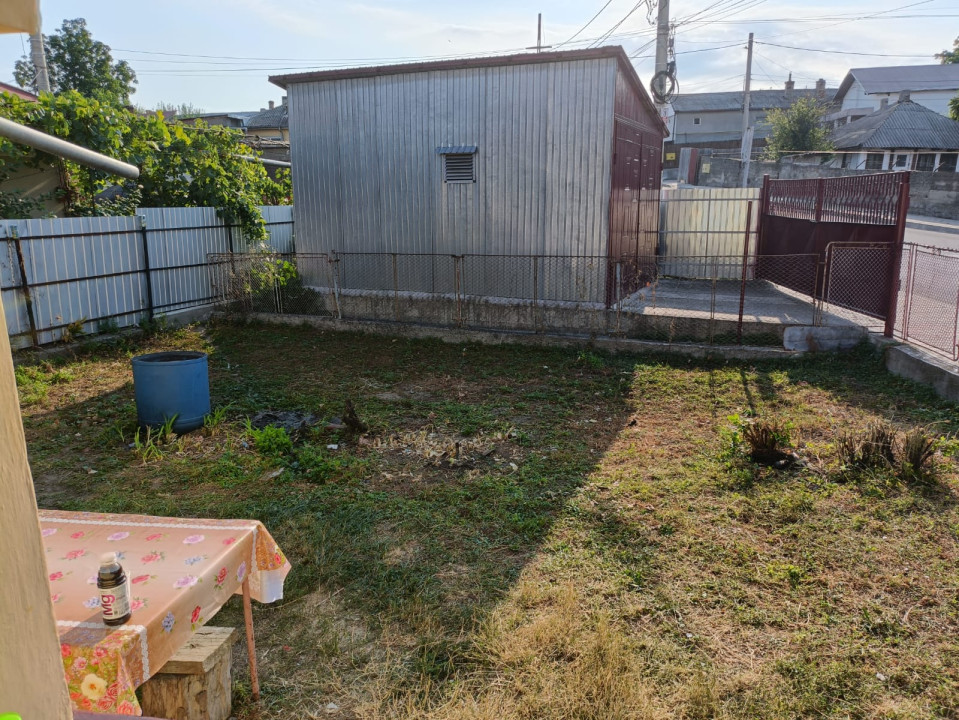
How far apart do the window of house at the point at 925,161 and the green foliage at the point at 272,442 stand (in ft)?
129

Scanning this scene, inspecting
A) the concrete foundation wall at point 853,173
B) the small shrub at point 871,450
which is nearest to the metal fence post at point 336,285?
the small shrub at point 871,450

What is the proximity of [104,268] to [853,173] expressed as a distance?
1073 inches

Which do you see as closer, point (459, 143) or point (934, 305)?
point (934, 305)

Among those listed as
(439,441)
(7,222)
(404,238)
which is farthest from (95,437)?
(404,238)

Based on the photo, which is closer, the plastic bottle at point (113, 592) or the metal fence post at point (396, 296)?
the plastic bottle at point (113, 592)

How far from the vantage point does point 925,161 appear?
35.2m

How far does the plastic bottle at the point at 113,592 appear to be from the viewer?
2.35m

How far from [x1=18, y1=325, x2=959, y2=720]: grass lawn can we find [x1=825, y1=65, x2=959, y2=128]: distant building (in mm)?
47775

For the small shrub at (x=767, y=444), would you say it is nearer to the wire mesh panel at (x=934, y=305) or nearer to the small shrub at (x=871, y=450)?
the small shrub at (x=871, y=450)

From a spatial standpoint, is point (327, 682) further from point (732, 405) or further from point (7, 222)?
point (7, 222)

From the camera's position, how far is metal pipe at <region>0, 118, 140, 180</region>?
1560 mm

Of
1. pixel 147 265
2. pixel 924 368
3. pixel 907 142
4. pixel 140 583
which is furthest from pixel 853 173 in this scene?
pixel 140 583

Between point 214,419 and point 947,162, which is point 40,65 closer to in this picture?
point 214,419

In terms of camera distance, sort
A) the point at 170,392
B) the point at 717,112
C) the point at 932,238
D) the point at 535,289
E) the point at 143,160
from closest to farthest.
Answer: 1. the point at 170,392
2. the point at 535,289
3. the point at 143,160
4. the point at 932,238
5. the point at 717,112
